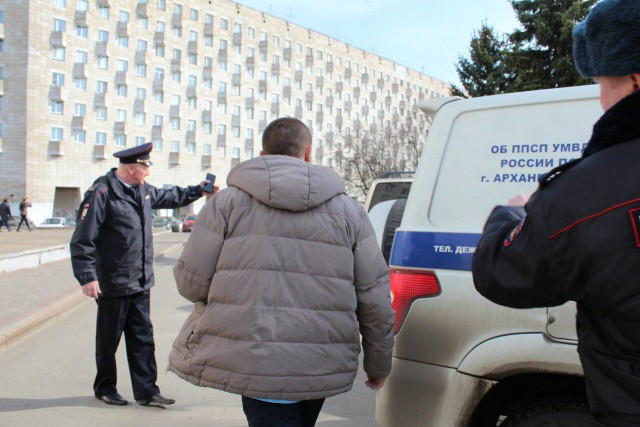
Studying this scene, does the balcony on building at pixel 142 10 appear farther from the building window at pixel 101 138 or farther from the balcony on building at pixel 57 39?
the building window at pixel 101 138

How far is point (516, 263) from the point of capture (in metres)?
1.41

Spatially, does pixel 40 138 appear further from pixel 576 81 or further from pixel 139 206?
pixel 139 206

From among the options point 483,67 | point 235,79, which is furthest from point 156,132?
point 483,67

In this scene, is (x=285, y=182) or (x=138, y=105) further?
(x=138, y=105)

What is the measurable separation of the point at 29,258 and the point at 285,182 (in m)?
13.9

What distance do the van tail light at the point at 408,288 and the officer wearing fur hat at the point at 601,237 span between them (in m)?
1.16

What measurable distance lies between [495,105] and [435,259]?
0.76 m

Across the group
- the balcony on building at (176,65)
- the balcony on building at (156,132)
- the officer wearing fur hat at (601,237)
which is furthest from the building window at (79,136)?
the officer wearing fur hat at (601,237)

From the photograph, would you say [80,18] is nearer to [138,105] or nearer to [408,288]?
[138,105]

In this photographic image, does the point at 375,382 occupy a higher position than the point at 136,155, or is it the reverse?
the point at 136,155

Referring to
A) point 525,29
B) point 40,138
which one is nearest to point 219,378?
point 525,29

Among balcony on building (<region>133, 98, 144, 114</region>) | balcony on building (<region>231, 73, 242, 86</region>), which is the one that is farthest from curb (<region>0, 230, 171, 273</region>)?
balcony on building (<region>231, 73, 242, 86</region>)

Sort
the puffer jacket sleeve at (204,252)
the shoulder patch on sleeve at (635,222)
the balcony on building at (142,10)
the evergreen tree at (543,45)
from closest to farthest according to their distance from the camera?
the shoulder patch on sleeve at (635,222) → the puffer jacket sleeve at (204,252) → the evergreen tree at (543,45) → the balcony on building at (142,10)

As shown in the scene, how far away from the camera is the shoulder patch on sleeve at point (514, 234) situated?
4.63 ft
